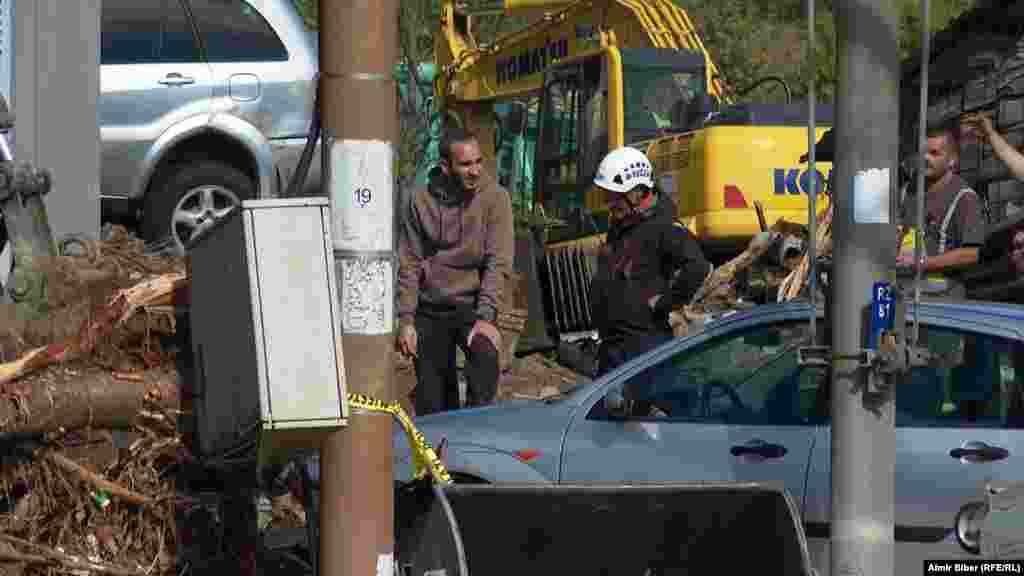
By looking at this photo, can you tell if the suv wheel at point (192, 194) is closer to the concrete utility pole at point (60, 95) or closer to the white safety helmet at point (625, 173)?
the white safety helmet at point (625, 173)

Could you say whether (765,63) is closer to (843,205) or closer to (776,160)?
(776,160)

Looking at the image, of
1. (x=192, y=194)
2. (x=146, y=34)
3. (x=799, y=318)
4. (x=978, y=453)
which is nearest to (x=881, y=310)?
(x=978, y=453)

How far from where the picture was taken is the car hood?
7914 millimetres

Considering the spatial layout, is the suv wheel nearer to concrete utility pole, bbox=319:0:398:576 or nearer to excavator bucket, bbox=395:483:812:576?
excavator bucket, bbox=395:483:812:576

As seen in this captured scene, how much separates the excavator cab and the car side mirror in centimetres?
866

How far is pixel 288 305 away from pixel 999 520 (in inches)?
95.7

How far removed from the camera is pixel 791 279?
491 inches

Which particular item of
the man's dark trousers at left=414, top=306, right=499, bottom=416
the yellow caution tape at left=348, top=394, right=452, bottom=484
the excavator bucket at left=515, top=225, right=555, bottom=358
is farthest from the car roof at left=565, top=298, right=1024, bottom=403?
the excavator bucket at left=515, top=225, right=555, bottom=358

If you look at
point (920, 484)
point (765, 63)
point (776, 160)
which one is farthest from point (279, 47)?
point (765, 63)

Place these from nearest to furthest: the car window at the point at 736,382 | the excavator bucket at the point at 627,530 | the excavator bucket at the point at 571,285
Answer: the excavator bucket at the point at 627,530
the car window at the point at 736,382
the excavator bucket at the point at 571,285

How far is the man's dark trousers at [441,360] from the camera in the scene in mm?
9438

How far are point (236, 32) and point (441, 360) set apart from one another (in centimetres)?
407

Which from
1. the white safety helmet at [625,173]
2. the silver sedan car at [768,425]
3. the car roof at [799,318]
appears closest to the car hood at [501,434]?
the silver sedan car at [768,425]

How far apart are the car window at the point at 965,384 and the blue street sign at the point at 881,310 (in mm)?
1366
